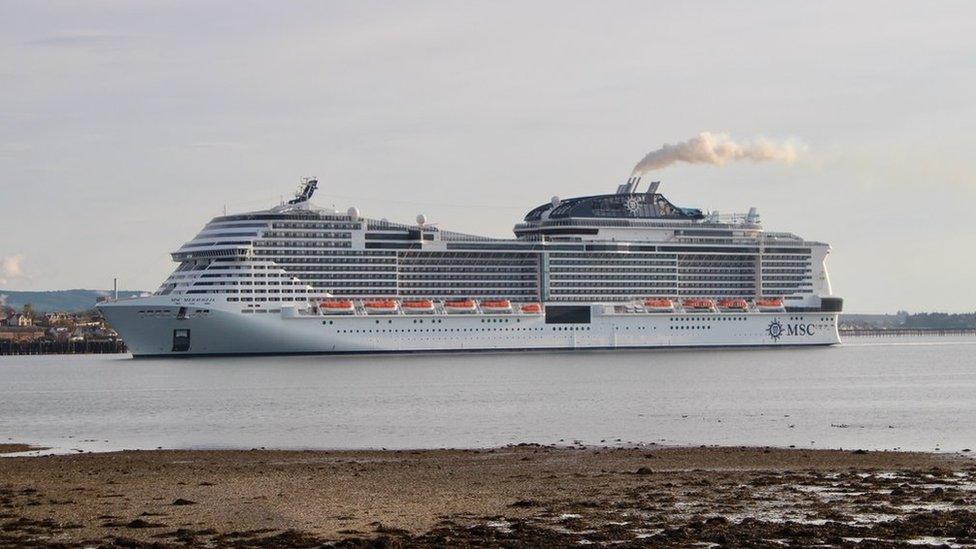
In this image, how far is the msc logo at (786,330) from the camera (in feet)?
383

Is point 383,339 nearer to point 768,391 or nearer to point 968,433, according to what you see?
point 768,391

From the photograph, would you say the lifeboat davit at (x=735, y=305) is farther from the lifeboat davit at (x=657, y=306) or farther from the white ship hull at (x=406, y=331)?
the lifeboat davit at (x=657, y=306)

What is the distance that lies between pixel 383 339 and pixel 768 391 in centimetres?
3977

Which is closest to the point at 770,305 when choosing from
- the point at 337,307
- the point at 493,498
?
the point at 337,307

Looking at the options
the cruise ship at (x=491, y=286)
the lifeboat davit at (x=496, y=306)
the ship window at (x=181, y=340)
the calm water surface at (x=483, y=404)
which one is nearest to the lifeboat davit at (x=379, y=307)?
the cruise ship at (x=491, y=286)

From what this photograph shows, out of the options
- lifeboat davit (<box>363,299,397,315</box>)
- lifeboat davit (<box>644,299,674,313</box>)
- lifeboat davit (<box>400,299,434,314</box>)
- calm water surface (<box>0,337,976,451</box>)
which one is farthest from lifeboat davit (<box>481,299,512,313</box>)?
lifeboat davit (<box>644,299,674,313</box>)

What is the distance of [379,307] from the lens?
99.2 meters

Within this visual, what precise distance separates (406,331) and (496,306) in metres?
8.19

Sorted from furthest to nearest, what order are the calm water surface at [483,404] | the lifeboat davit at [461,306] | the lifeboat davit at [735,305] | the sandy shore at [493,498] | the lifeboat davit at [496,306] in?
the lifeboat davit at [735,305]
the lifeboat davit at [496,306]
the lifeboat davit at [461,306]
the calm water surface at [483,404]
the sandy shore at [493,498]

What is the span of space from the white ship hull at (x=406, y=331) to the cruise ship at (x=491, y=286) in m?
0.10

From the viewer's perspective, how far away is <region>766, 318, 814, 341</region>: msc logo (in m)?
117

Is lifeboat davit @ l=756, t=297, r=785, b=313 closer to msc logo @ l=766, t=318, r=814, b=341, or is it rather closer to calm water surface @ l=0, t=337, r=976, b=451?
msc logo @ l=766, t=318, r=814, b=341

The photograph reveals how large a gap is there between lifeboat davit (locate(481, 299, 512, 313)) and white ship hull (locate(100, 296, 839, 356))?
0.78 meters

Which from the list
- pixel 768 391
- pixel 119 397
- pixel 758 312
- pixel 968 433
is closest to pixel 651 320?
pixel 758 312
